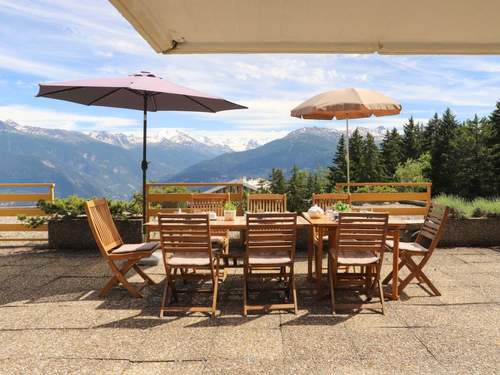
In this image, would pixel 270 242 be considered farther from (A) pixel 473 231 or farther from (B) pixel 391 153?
(B) pixel 391 153

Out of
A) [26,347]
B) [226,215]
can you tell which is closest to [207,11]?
[226,215]

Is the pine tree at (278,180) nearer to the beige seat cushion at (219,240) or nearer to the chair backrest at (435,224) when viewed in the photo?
the beige seat cushion at (219,240)

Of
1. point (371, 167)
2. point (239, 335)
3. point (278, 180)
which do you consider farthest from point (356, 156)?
point (239, 335)

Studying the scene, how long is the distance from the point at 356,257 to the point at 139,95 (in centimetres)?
389

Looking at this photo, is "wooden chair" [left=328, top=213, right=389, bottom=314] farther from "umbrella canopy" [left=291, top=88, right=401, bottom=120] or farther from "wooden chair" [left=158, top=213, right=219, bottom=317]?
"umbrella canopy" [left=291, top=88, right=401, bottom=120]

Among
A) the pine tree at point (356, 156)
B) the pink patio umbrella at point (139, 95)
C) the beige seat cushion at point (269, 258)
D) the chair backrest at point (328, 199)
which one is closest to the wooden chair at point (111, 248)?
the beige seat cushion at point (269, 258)

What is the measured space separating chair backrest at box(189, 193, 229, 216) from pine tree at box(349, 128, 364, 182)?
5733 cm

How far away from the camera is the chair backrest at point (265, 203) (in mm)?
5797

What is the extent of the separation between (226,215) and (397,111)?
2.65m

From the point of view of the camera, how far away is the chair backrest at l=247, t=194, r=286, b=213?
5.80 meters

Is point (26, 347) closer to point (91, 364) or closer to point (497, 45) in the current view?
point (91, 364)

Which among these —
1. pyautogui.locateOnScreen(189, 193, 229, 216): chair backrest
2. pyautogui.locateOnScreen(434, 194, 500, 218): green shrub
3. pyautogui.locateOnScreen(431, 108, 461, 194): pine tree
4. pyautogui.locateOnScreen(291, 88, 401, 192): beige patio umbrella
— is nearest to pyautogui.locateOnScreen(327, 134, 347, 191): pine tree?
pyautogui.locateOnScreen(431, 108, 461, 194): pine tree

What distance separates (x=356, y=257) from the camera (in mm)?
3936

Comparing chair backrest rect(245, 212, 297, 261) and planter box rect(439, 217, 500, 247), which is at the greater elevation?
chair backrest rect(245, 212, 297, 261)
